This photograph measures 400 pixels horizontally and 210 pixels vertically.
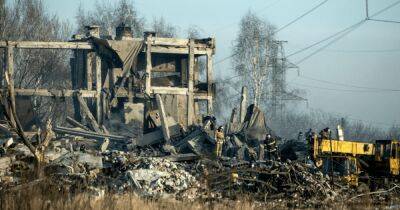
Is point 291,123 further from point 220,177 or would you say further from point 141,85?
point 220,177

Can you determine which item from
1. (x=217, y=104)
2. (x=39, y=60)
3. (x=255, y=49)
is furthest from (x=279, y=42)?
(x=39, y=60)

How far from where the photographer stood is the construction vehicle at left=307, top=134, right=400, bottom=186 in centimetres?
1836

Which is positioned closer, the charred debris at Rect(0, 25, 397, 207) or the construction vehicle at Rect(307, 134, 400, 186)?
the charred debris at Rect(0, 25, 397, 207)

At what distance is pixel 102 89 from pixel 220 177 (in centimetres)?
1503

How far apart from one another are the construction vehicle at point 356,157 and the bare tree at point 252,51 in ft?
111

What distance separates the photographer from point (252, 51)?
54125 mm

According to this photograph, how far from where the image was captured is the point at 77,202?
10.2 meters

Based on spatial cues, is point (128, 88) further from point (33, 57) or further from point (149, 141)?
point (33, 57)

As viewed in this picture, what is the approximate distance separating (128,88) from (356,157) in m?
14.4

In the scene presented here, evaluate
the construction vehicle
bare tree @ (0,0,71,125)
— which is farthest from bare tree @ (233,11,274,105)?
the construction vehicle

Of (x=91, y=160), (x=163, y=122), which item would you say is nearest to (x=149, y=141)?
(x=163, y=122)

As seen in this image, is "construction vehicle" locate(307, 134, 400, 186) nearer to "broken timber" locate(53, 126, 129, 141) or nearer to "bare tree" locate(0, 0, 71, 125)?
"broken timber" locate(53, 126, 129, 141)

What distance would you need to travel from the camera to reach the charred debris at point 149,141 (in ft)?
51.1

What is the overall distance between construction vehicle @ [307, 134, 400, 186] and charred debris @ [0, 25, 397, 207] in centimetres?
57
